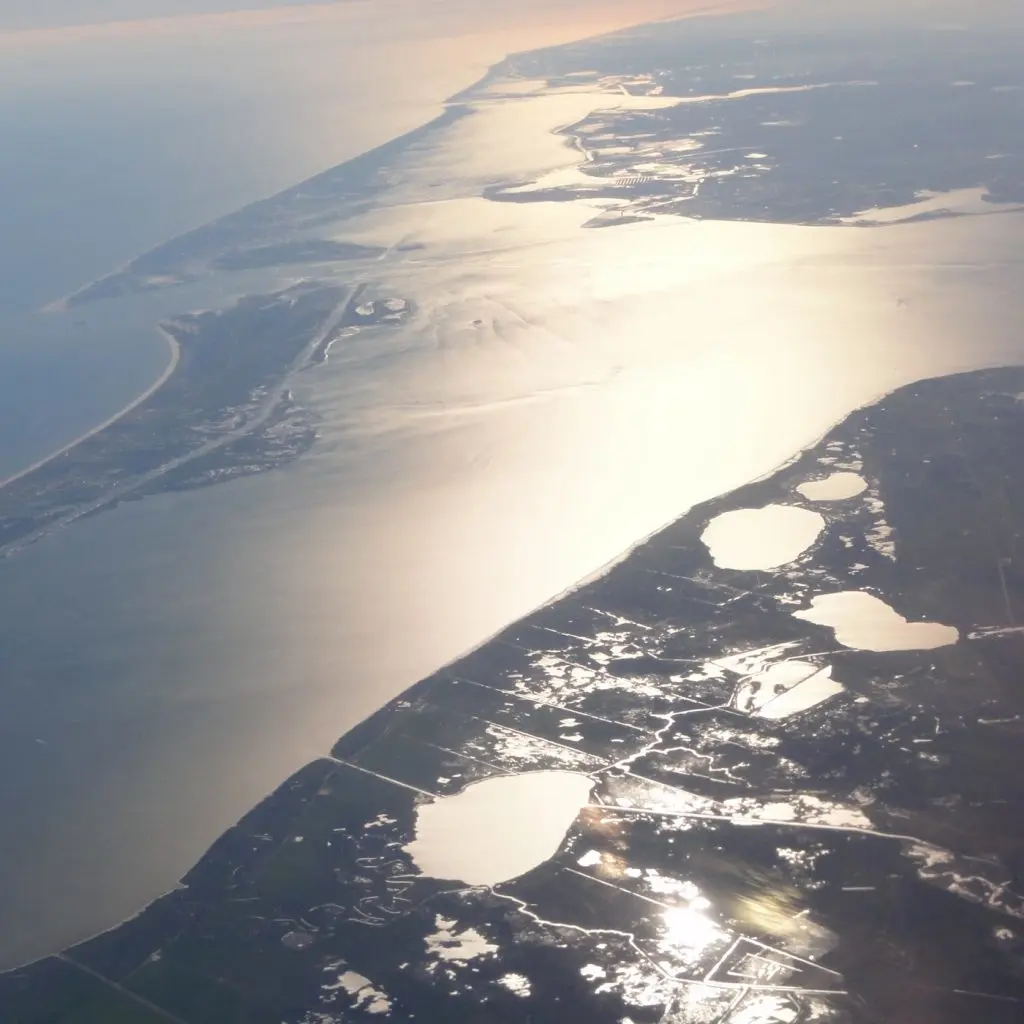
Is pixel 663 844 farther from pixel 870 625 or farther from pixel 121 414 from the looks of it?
pixel 121 414

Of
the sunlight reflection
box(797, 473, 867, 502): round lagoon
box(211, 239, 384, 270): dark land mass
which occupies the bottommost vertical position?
the sunlight reflection

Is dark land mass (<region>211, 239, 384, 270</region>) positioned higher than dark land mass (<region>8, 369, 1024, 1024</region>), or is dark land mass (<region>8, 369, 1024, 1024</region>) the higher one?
dark land mass (<region>211, 239, 384, 270</region>)

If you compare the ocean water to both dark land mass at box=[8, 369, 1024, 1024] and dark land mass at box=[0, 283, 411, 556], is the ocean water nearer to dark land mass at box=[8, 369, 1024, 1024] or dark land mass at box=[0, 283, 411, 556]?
dark land mass at box=[0, 283, 411, 556]

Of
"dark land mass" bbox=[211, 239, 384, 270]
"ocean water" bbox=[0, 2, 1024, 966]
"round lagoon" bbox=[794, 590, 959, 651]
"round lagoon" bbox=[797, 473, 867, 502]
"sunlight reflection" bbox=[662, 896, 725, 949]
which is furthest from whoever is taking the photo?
"dark land mass" bbox=[211, 239, 384, 270]

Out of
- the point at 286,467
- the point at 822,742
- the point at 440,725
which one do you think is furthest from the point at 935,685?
the point at 286,467

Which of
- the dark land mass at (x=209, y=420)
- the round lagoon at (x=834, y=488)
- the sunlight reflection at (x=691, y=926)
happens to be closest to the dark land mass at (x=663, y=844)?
the sunlight reflection at (x=691, y=926)

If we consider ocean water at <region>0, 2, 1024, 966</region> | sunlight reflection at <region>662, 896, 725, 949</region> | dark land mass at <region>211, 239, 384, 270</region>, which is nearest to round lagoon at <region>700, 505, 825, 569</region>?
ocean water at <region>0, 2, 1024, 966</region>

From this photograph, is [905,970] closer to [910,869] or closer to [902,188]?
[910,869]
